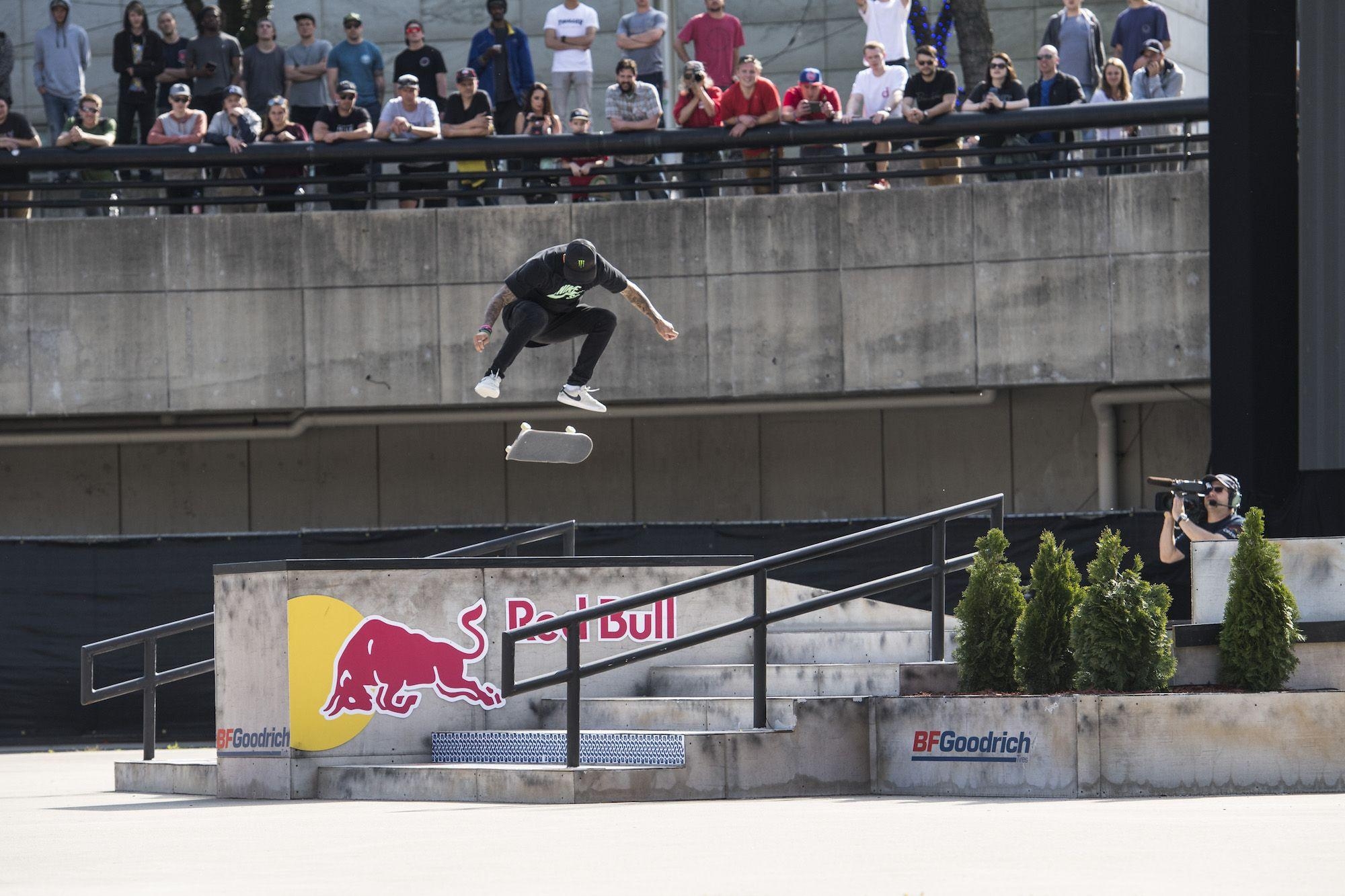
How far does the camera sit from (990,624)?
10164mm

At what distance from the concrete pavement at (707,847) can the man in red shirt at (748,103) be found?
936 centimetres

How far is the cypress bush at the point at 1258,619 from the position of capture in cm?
956

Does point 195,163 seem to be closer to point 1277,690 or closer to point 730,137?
point 730,137

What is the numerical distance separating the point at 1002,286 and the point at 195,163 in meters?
8.09

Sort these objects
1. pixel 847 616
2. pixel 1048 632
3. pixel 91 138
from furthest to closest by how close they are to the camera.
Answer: pixel 91 138
pixel 847 616
pixel 1048 632

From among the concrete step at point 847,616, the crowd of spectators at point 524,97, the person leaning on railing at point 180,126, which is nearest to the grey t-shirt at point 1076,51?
the crowd of spectators at point 524,97

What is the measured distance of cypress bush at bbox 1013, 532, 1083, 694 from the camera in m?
9.94

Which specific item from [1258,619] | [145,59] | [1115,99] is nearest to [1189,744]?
[1258,619]

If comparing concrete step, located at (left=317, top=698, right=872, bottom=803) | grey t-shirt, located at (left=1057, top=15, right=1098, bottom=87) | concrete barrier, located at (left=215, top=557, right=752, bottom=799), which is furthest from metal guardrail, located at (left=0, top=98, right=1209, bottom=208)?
concrete step, located at (left=317, top=698, right=872, bottom=803)

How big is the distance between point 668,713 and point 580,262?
2.89 meters

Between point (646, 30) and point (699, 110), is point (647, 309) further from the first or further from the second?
point (646, 30)

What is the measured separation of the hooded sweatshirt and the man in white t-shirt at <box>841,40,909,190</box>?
8240mm

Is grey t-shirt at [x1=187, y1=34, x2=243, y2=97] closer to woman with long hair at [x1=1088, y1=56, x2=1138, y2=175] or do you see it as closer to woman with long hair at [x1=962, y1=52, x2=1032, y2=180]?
woman with long hair at [x1=962, y1=52, x2=1032, y2=180]

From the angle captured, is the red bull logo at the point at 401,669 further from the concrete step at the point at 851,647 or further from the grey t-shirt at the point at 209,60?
the grey t-shirt at the point at 209,60
